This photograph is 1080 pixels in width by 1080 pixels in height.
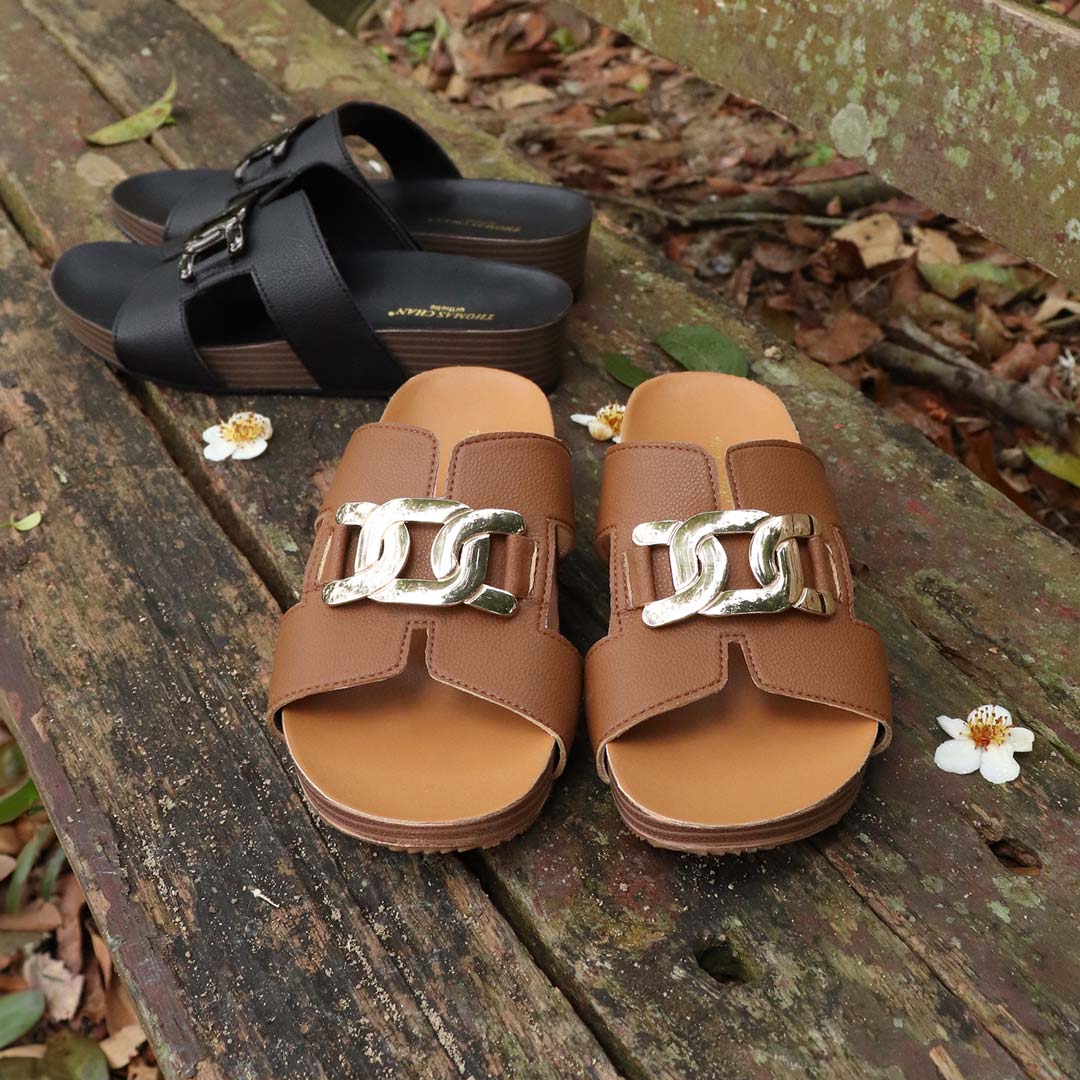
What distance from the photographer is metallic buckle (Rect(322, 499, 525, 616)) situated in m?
1.20

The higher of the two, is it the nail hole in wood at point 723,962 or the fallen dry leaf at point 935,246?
the nail hole in wood at point 723,962

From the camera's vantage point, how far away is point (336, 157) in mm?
1768

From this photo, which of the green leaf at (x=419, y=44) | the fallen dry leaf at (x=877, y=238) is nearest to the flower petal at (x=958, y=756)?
the fallen dry leaf at (x=877, y=238)

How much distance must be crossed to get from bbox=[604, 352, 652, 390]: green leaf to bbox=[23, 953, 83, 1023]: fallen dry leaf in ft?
4.54

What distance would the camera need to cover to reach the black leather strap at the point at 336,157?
1791mm

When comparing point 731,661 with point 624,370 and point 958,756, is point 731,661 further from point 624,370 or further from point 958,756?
point 624,370

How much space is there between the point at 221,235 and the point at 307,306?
21 cm

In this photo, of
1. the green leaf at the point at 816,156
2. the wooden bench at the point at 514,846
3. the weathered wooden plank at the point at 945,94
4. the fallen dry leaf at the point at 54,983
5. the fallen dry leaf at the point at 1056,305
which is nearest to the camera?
the wooden bench at the point at 514,846

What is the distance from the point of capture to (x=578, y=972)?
109 centimetres

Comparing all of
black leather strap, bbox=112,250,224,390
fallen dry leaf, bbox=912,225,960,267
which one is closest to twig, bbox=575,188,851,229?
fallen dry leaf, bbox=912,225,960,267

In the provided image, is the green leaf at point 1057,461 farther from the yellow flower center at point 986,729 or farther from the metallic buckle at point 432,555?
the metallic buckle at point 432,555

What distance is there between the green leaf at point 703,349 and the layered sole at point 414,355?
0.21m

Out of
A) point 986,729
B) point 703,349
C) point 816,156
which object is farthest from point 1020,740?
point 816,156

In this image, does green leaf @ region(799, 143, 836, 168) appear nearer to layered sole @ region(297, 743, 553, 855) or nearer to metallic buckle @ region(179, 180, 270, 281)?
metallic buckle @ region(179, 180, 270, 281)
